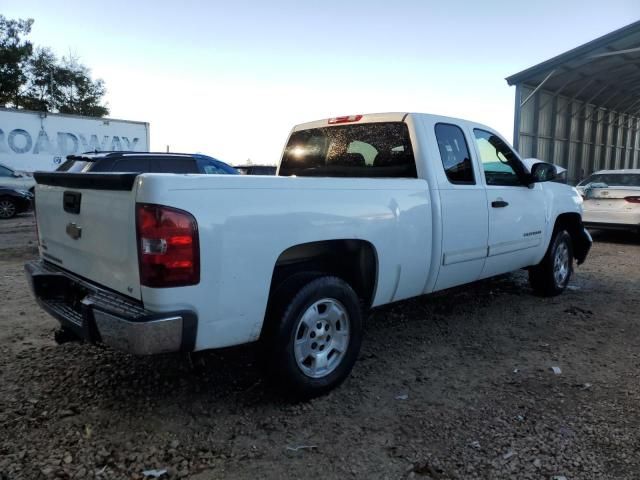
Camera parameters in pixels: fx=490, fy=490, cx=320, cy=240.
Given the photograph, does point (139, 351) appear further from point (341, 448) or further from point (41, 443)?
point (341, 448)

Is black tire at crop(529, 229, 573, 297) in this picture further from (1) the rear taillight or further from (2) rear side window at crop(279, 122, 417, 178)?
(1) the rear taillight

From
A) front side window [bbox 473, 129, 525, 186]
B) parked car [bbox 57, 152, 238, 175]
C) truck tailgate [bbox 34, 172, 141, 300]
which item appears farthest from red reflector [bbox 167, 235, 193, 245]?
parked car [bbox 57, 152, 238, 175]

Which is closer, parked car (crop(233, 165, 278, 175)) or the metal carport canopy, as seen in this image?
parked car (crop(233, 165, 278, 175))

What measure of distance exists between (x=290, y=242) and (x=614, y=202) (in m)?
9.24

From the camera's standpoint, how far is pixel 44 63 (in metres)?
41.5

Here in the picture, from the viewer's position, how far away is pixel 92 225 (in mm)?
2787

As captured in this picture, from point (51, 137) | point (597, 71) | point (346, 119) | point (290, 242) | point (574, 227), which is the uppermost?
point (597, 71)

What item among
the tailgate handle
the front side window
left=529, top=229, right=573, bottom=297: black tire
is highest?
the front side window

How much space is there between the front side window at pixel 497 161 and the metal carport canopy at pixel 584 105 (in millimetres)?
14575

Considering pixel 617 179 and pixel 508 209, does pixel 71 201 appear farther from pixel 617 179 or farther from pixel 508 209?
pixel 617 179

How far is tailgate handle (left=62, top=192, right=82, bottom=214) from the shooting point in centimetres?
292

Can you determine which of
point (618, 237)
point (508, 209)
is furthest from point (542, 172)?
point (618, 237)

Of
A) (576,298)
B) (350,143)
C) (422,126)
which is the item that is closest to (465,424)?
(422,126)

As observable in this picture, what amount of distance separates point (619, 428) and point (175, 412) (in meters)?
2.64
